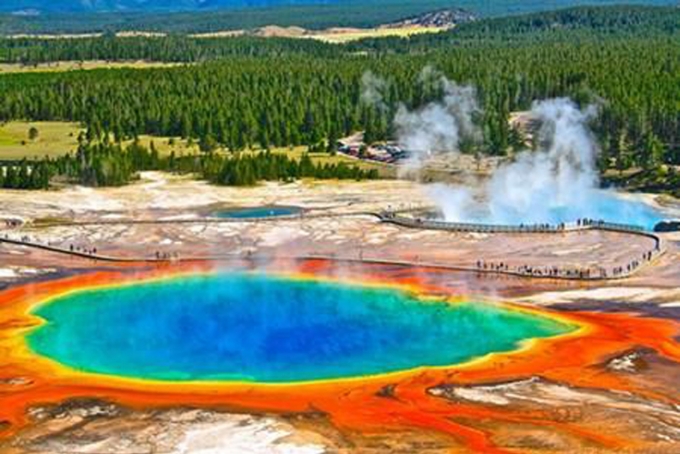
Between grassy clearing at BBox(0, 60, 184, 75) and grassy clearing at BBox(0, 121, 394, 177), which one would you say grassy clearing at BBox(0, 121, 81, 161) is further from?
grassy clearing at BBox(0, 60, 184, 75)

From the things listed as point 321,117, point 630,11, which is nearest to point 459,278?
point 321,117

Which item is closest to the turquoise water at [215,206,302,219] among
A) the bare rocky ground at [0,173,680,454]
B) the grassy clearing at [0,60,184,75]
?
the bare rocky ground at [0,173,680,454]

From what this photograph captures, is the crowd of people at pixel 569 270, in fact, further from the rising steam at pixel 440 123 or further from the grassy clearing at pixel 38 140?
the grassy clearing at pixel 38 140

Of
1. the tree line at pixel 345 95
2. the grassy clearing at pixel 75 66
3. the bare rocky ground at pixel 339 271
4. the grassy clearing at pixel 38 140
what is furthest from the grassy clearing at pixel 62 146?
the grassy clearing at pixel 75 66

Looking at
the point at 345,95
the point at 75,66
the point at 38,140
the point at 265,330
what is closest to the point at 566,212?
the point at 265,330

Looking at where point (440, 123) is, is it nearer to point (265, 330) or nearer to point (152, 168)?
point (152, 168)

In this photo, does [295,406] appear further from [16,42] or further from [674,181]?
[16,42]
